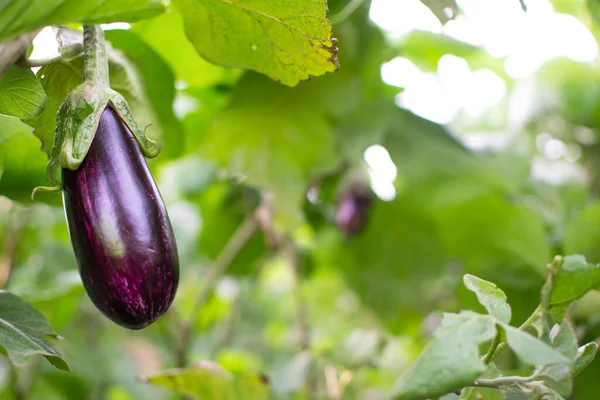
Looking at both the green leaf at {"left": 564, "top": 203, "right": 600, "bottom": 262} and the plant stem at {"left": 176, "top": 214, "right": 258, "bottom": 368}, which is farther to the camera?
the plant stem at {"left": 176, "top": 214, "right": 258, "bottom": 368}

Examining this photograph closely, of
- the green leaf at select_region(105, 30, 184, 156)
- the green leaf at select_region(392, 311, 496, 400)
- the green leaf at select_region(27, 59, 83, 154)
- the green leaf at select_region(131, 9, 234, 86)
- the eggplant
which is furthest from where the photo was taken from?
the eggplant

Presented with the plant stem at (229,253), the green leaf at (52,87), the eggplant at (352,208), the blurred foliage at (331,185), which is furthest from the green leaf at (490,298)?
the plant stem at (229,253)

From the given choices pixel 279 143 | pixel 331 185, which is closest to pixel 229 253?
pixel 331 185

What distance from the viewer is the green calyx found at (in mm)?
317

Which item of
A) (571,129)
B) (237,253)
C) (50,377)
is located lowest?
(50,377)

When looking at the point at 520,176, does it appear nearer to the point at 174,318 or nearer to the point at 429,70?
the point at 429,70

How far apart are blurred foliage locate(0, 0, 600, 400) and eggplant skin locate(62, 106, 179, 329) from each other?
0.07m

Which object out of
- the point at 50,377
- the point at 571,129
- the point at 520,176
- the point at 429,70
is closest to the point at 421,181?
the point at 520,176

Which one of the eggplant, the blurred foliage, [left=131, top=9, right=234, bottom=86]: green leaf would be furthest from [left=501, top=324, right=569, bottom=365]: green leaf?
the eggplant

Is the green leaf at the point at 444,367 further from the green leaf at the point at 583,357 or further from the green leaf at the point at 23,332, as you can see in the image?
the green leaf at the point at 23,332

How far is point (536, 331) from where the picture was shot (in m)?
0.35

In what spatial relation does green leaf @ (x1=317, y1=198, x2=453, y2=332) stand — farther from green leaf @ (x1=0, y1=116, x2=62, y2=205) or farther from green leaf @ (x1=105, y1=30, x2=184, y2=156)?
green leaf @ (x1=0, y1=116, x2=62, y2=205)

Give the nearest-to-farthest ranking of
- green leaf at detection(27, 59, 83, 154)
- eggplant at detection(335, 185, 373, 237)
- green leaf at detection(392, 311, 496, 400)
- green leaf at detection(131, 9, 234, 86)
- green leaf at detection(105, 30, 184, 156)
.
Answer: green leaf at detection(392, 311, 496, 400)
green leaf at detection(27, 59, 83, 154)
green leaf at detection(105, 30, 184, 156)
green leaf at detection(131, 9, 234, 86)
eggplant at detection(335, 185, 373, 237)

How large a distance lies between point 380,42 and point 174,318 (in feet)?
1.97
